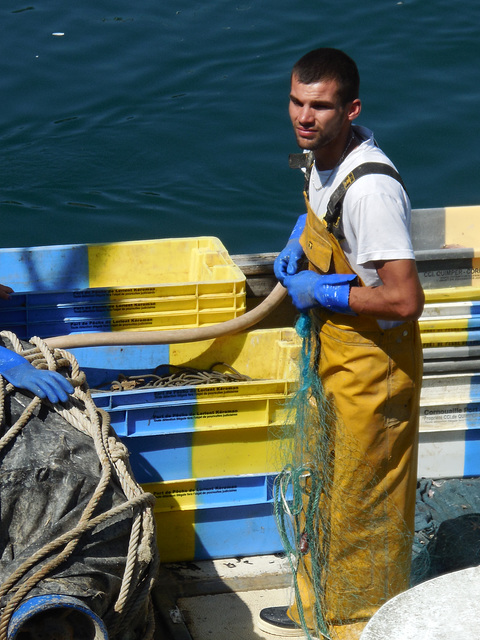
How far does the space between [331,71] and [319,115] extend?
17cm

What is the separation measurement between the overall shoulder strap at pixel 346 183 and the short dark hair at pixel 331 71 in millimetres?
298

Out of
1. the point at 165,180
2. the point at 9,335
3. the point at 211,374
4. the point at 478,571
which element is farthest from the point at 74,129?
the point at 478,571

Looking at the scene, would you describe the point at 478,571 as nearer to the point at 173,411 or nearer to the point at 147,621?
the point at 147,621

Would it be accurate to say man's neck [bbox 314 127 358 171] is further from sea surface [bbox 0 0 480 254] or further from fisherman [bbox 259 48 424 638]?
sea surface [bbox 0 0 480 254]

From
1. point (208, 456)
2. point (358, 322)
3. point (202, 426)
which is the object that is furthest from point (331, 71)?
point (208, 456)

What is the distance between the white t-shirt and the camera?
2732mm

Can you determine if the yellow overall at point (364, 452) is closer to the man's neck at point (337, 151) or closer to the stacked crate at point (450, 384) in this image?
the man's neck at point (337, 151)

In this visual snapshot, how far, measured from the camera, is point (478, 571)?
2.01m

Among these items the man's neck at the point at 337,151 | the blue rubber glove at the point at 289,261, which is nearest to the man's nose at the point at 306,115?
the man's neck at the point at 337,151

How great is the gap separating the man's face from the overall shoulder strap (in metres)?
0.19

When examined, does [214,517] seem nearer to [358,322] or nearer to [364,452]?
[364,452]

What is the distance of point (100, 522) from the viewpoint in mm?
2730

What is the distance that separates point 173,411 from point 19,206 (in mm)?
4910

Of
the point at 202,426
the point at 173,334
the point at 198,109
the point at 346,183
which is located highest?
the point at 198,109
